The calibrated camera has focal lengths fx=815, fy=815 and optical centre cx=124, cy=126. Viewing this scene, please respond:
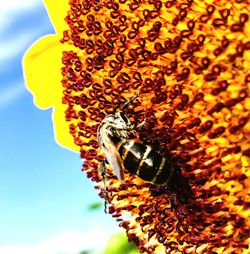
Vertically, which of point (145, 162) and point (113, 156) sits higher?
point (113, 156)

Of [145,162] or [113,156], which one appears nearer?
[145,162]

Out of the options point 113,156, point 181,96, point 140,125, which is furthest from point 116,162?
point 181,96

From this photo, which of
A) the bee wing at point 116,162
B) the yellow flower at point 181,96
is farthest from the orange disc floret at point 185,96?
the bee wing at point 116,162

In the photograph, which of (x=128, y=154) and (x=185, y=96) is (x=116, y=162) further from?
(x=185, y=96)

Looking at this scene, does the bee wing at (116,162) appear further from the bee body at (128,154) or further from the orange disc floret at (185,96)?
the orange disc floret at (185,96)

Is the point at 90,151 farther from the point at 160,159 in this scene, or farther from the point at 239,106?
the point at 239,106
